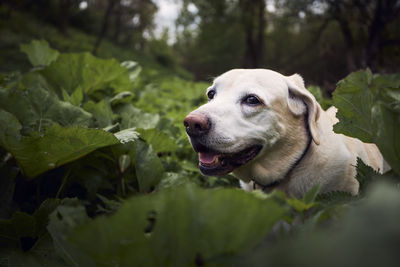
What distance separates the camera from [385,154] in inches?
39.6

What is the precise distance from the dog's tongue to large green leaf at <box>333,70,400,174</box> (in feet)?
2.65

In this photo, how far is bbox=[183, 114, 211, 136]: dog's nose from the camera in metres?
1.69

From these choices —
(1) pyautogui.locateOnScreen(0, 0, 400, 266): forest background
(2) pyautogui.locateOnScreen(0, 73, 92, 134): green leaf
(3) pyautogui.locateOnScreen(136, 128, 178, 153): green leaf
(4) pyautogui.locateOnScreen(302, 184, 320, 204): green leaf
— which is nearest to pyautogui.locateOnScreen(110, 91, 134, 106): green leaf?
(1) pyautogui.locateOnScreen(0, 0, 400, 266): forest background

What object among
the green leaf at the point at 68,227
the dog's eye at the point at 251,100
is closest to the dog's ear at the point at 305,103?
the dog's eye at the point at 251,100

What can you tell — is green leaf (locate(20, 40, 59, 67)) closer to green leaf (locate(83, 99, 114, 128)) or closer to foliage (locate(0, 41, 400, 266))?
foliage (locate(0, 41, 400, 266))

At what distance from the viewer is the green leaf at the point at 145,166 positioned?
5.27 ft

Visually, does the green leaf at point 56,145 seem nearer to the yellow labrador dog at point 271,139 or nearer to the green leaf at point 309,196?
the yellow labrador dog at point 271,139

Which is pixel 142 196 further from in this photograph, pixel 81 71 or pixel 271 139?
pixel 81 71

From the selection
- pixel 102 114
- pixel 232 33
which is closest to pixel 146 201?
pixel 102 114

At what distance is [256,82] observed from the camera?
6.30ft

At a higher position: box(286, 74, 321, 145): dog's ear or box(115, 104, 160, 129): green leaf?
box(286, 74, 321, 145): dog's ear

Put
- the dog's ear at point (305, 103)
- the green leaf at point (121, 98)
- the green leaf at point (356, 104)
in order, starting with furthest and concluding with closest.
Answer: the green leaf at point (121, 98) < the dog's ear at point (305, 103) < the green leaf at point (356, 104)

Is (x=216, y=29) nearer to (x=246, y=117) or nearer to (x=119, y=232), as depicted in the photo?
(x=246, y=117)

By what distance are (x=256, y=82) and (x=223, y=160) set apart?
1.84 ft
